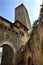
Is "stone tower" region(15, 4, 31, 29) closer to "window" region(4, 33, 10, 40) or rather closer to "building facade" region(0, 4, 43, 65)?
"building facade" region(0, 4, 43, 65)

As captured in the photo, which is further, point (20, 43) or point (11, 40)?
point (20, 43)

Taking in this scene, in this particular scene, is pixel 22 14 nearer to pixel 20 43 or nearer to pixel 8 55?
pixel 20 43

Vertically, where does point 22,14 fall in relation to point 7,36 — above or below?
above

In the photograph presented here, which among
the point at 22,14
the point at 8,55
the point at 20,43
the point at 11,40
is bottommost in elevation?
the point at 8,55

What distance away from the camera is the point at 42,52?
1439 centimetres

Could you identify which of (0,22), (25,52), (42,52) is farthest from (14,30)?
(42,52)

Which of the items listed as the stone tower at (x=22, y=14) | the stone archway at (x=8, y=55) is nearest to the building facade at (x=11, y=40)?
the stone archway at (x=8, y=55)

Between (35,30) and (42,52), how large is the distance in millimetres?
2945

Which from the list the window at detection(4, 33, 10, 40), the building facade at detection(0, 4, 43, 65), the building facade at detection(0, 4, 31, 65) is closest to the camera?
the building facade at detection(0, 4, 43, 65)

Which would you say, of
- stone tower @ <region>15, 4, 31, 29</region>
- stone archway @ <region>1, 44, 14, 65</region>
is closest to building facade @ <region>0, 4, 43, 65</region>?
stone archway @ <region>1, 44, 14, 65</region>

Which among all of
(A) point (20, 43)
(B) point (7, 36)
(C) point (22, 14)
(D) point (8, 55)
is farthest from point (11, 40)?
(C) point (22, 14)

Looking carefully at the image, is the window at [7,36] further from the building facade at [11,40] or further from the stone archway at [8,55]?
the stone archway at [8,55]

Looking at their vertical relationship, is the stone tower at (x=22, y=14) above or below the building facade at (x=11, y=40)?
above

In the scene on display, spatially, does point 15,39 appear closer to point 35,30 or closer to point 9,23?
point 9,23
